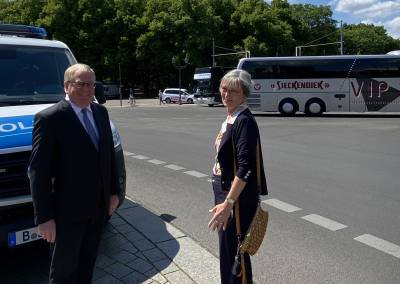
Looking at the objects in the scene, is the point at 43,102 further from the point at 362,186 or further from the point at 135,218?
the point at 362,186

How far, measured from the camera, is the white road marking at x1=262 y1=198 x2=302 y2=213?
674 centimetres

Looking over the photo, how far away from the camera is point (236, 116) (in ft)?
11.0

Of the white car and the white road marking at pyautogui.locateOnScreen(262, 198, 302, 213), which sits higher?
the white car

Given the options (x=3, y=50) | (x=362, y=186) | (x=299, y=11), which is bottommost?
(x=362, y=186)

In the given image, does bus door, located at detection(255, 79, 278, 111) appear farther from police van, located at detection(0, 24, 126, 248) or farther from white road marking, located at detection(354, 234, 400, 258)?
white road marking, located at detection(354, 234, 400, 258)

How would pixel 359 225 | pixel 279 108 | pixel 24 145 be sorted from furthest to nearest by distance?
pixel 279 108 < pixel 359 225 < pixel 24 145

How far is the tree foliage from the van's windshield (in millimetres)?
53915

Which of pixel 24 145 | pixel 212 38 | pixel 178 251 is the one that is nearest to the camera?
pixel 24 145

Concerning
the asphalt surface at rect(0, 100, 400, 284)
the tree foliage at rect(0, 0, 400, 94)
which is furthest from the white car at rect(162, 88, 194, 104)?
the asphalt surface at rect(0, 100, 400, 284)

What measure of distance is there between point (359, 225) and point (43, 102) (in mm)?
3987

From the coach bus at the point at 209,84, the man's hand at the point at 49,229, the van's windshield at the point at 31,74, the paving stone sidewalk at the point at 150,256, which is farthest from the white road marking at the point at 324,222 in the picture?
the coach bus at the point at 209,84

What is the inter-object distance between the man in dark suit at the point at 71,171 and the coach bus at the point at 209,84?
120ft

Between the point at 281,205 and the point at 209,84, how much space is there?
111 ft

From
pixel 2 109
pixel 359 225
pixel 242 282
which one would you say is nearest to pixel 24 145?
pixel 2 109
